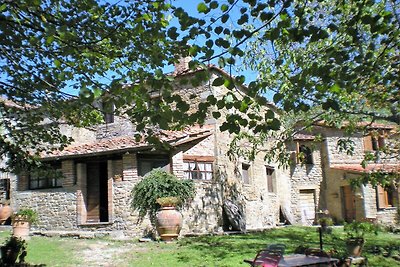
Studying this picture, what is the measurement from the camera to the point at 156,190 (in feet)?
47.9

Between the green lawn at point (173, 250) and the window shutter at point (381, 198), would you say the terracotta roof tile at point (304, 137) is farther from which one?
the green lawn at point (173, 250)

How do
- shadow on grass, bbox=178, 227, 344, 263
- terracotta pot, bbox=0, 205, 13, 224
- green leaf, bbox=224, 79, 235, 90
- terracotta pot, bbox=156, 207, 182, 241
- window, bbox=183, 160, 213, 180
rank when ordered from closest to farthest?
green leaf, bbox=224, 79, 235, 90, shadow on grass, bbox=178, 227, 344, 263, terracotta pot, bbox=156, 207, 182, 241, window, bbox=183, 160, 213, 180, terracotta pot, bbox=0, 205, 13, 224

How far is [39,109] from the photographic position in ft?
27.0

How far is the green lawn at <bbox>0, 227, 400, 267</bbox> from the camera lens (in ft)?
33.9

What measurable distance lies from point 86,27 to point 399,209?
73.5 ft

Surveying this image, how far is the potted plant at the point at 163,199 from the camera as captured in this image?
45.6ft

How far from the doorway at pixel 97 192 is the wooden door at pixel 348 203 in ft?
47.4

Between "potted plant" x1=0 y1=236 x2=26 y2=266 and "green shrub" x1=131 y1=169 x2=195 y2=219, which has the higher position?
"green shrub" x1=131 y1=169 x2=195 y2=219

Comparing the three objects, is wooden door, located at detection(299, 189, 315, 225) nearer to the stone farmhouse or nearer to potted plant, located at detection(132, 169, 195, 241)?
the stone farmhouse

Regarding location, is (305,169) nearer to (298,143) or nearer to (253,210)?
(298,143)

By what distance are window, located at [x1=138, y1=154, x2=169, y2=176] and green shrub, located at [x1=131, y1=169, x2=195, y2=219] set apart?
450mm

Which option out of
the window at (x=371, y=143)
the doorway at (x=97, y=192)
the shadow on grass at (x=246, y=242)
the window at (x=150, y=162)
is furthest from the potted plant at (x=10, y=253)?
the window at (x=371, y=143)

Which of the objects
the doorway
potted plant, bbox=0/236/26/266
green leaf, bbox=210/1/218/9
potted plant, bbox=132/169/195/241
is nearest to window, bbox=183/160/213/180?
→ potted plant, bbox=132/169/195/241

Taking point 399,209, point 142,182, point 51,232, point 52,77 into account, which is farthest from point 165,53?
point 399,209
